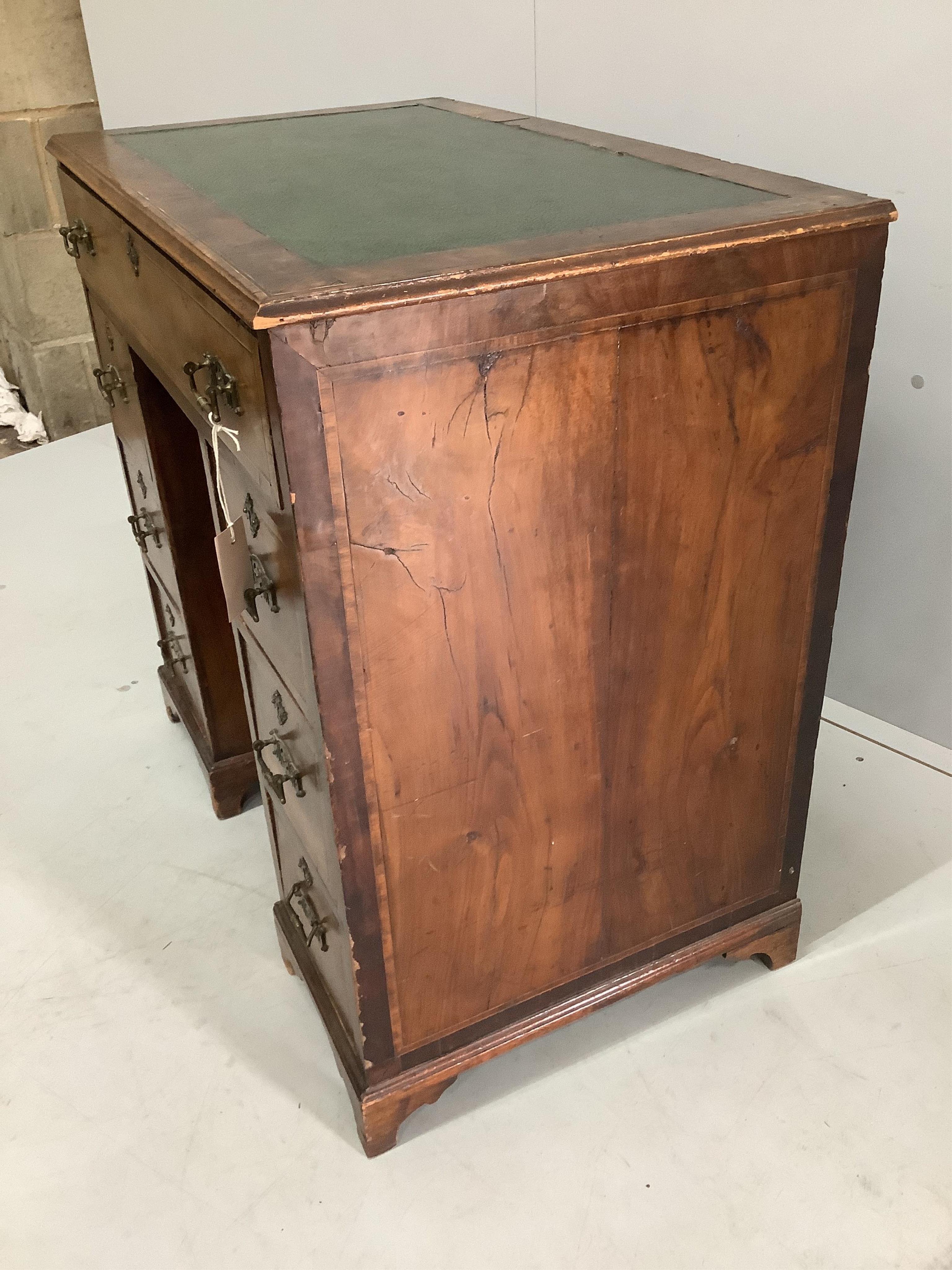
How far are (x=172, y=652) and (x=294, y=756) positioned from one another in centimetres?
87

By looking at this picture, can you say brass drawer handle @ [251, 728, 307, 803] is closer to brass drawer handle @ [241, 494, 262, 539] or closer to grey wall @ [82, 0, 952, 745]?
brass drawer handle @ [241, 494, 262, 539]

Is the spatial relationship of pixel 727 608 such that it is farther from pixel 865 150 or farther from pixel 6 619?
pixel 6 619

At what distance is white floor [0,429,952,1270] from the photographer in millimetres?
1259

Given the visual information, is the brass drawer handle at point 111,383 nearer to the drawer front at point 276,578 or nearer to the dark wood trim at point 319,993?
the drawer front at point 276,578

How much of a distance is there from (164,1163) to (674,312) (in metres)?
1.15

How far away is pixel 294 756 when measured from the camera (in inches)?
49.8

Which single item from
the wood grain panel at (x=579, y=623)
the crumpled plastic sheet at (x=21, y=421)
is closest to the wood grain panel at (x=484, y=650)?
the wood grain panel at (x=579, y=623)


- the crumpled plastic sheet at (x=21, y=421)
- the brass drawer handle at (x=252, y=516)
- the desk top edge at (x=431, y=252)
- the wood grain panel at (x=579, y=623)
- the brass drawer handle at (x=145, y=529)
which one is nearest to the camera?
the desk top edge at (x=431, y=252)

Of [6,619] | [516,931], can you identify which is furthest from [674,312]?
[6,619]

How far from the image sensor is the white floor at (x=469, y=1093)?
126 centimetres

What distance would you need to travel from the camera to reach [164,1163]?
1358 millimetres

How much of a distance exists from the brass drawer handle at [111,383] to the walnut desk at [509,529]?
0.19m

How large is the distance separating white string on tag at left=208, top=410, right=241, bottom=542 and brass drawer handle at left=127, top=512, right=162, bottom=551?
23.5 inches

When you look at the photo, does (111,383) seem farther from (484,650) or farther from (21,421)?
(21,421)
